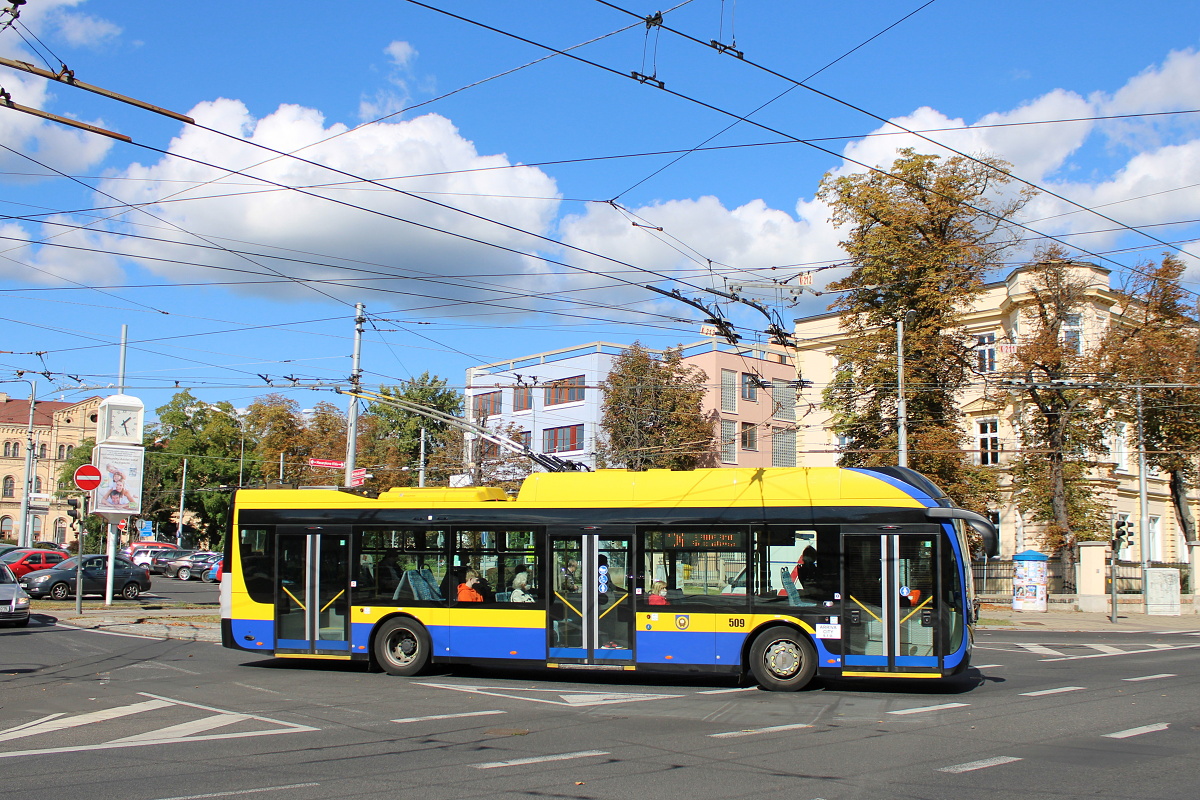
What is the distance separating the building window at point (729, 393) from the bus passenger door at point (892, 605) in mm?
44397

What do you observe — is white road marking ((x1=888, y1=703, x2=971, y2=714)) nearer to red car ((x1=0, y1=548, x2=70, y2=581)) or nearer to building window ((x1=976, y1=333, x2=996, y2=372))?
red car ((x1=0, y1=548, x2=70, y2=581))

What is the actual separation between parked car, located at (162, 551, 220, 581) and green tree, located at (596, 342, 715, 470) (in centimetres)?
2096

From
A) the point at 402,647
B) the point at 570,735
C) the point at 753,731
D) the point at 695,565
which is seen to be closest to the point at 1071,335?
the point at 695,565

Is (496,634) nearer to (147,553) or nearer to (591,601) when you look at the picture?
(591,601)

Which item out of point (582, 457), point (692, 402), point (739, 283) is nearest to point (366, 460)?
point (582, 457)

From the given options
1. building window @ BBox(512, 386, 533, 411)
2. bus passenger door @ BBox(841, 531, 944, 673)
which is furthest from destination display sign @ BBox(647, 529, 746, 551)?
building window @ BBox(512, 386, 533, 411)

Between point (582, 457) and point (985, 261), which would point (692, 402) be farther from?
point (985, 261)

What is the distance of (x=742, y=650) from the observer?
13.5 metres

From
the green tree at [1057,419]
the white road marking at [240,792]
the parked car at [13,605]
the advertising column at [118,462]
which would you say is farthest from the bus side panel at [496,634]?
the green tree at [1057,419]

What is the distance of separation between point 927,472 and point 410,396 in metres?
41.0

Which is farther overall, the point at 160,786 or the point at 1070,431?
the point at 1070,431

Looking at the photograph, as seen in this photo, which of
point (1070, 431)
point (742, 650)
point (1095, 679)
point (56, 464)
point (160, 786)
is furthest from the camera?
point (56, 464)

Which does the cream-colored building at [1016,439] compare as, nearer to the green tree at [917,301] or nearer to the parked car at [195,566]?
the green tree at [917,301]

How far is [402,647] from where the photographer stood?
15133mm
